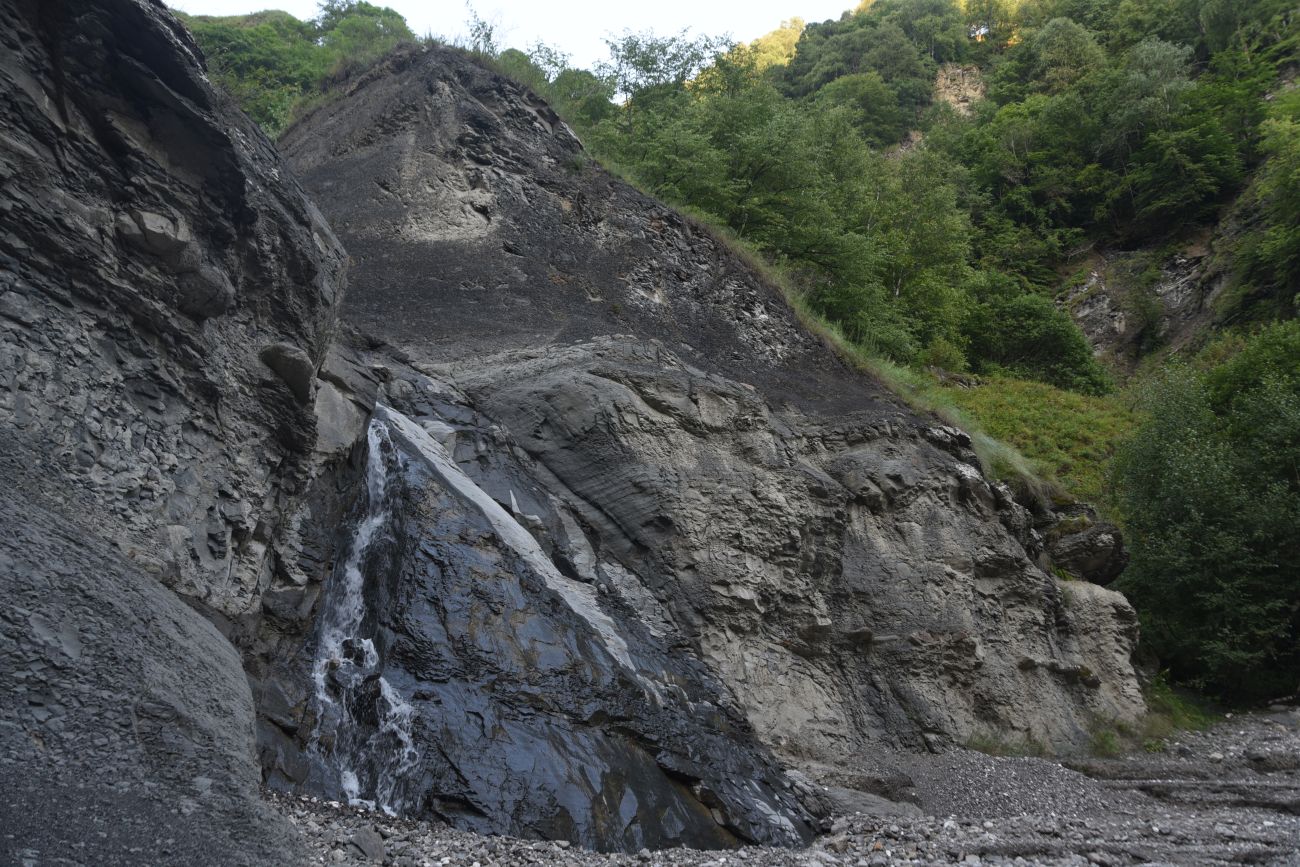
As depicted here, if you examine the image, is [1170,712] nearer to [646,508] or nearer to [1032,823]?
[1032,823]

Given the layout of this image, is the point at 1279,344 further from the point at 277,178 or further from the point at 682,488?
the point at 277,178

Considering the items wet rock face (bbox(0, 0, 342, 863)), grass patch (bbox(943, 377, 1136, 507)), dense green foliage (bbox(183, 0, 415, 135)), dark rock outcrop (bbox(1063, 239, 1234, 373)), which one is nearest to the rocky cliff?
wet rock face (bbox(0, 0, 342, 863))

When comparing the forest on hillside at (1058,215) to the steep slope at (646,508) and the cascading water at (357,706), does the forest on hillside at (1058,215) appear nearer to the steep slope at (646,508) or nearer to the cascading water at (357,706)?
the steep slope at (646,508)

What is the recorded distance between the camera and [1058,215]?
36250 millimetres

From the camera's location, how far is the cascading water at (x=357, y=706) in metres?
5.85

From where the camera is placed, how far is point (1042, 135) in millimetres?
38594

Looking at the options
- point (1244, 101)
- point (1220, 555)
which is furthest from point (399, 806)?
point (1244, 101)

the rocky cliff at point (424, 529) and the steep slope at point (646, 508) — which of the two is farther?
the steep slope at point (646, 508)

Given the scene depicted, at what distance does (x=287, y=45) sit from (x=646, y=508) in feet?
101

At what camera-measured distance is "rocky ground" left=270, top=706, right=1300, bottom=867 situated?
202 inches

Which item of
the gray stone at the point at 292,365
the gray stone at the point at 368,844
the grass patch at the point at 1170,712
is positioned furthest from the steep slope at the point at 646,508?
the gray stone at the point at 292,365

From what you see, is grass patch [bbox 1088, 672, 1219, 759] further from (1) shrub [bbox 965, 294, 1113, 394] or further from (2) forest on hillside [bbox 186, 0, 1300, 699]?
(1) shrub [bbox 965, 294, 1113, 394]

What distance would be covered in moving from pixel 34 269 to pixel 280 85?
28.0 m

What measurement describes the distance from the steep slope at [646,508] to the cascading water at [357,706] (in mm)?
105
